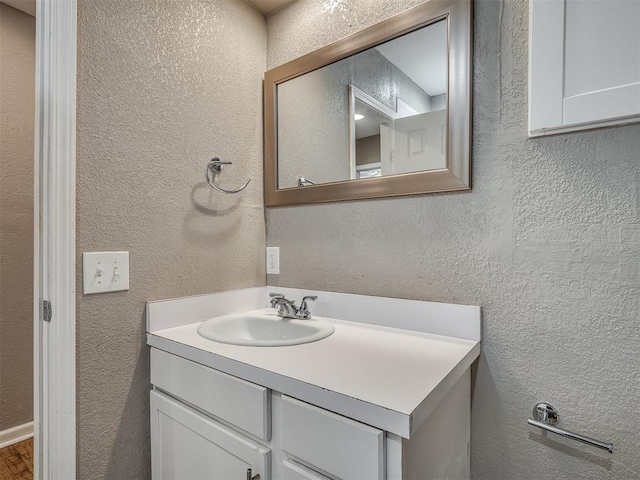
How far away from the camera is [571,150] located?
0.89 meters

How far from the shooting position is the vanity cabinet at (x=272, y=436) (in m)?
0.66

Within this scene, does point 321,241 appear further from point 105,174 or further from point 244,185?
point 105,174

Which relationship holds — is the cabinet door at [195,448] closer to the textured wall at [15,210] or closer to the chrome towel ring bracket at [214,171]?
the chrome towel ring bracket at [214,171]

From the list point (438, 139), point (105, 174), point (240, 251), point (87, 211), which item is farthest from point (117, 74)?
point (438, 139)

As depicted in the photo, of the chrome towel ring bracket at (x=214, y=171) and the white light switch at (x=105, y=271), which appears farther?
the chrome towel ring bracket at (x=214, y=171)

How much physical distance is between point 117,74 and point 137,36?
0.52 feet

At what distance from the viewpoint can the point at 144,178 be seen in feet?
3.75

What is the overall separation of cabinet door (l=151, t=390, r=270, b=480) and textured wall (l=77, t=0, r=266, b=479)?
0.30 ft

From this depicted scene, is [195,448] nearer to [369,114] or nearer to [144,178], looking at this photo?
[144,178]

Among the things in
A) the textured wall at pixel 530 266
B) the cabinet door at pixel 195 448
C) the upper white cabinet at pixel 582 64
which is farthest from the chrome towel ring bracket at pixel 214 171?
the upper white cabinet at pixel 582 64

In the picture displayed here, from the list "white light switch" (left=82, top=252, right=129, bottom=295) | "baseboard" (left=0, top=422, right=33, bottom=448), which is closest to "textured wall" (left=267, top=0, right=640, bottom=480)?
"white light switch" (left=82, top=252, right=129, bottom=295)

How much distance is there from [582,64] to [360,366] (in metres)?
0.91

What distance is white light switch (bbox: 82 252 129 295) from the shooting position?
1.00m

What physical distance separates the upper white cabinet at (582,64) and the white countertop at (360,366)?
653 mm
